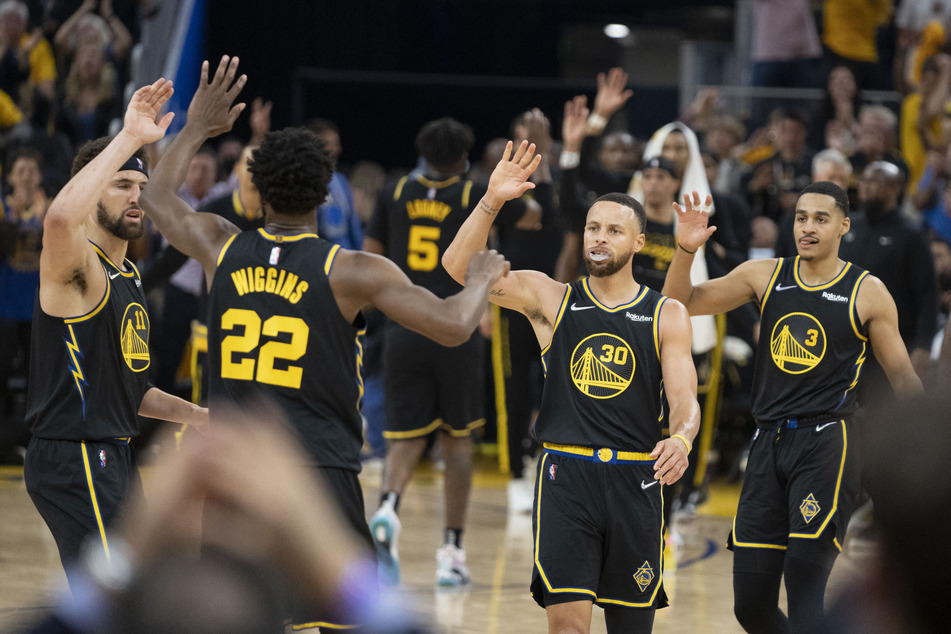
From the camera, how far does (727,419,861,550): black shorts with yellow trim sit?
17.6 feet

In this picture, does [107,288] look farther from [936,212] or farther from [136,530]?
[936,212]

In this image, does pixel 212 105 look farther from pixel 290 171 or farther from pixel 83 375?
pixel 83 375

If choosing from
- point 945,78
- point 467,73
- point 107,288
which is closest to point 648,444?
point 107,288

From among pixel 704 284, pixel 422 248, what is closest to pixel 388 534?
pixel 422 248

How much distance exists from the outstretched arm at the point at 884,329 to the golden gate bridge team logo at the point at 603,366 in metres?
1.25

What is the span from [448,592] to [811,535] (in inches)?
106

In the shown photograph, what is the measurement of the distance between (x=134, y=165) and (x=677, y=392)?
2377 mm

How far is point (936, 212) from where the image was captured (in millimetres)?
11508

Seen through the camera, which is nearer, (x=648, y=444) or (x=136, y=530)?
(x=136, y=530)

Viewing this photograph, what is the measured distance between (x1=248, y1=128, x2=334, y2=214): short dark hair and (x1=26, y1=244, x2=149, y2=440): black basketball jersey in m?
0.81

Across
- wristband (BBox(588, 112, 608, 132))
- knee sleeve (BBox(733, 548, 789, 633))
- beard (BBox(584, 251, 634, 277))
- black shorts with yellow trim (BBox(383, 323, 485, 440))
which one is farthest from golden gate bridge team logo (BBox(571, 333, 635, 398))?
wristband (BBox(588, 112, 608, 132))

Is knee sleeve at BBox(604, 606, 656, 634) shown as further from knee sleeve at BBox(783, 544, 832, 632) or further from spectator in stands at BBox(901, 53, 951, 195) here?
spectator in stands at BBox(901, 53, 951, 195)

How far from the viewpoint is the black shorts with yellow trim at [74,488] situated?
453 centimetres

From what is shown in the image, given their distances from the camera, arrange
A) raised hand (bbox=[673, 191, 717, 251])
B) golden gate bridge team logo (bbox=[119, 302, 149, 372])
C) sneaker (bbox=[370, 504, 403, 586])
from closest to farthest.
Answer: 1. golden gate bridge team logo (bbox=[119, 302, 149, 372])
2. raised hand (bbox=[673, 191, 717, 251])
3. sneaker (bbox=[370, 504, 403, 586])
